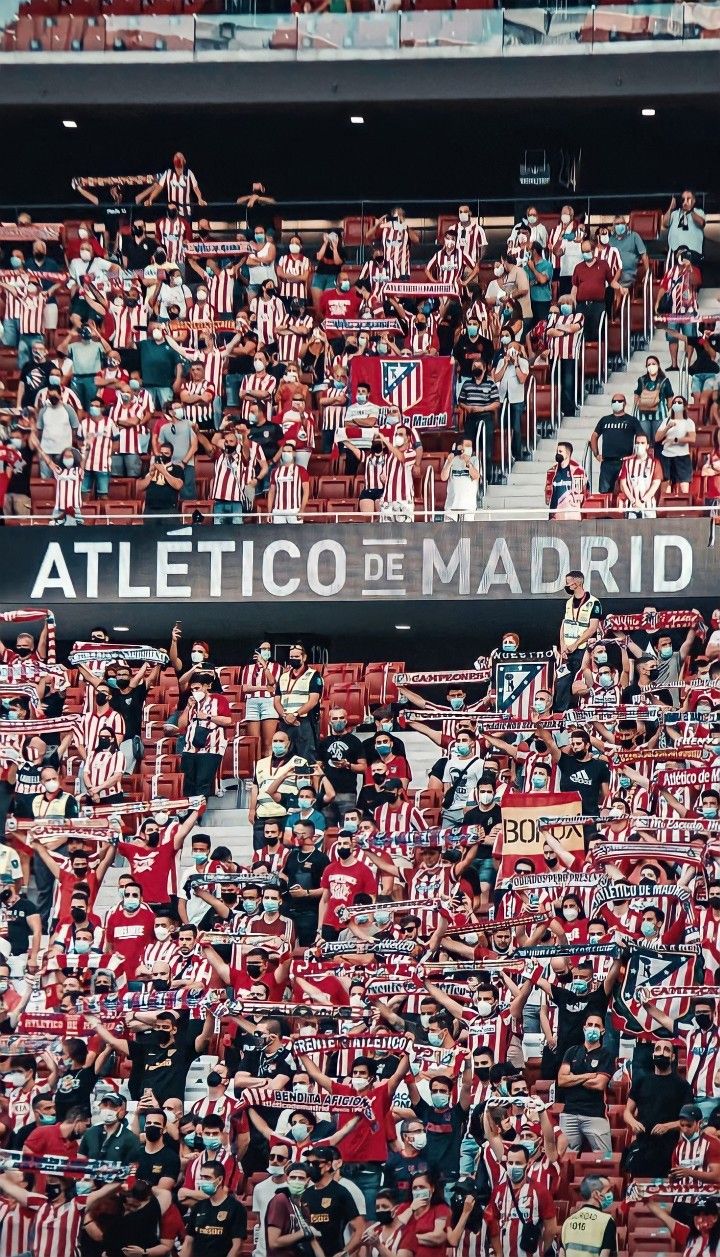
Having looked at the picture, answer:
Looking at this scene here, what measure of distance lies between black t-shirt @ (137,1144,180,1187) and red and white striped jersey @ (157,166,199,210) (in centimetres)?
1333

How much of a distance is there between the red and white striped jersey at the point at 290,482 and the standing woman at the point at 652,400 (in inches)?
128

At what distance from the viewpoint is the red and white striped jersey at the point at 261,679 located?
19.4 meters

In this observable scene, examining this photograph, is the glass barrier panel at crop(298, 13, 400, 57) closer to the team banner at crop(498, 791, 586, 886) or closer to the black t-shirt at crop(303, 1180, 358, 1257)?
the team banner at crop(498, 791, 586, 886)

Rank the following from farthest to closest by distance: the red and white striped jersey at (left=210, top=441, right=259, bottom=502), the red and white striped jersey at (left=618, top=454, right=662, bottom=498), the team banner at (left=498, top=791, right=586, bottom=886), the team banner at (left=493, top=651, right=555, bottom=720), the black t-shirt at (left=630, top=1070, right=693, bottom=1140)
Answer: the red and white striped jersey at (left=210, top=441, right=259, bottom=502) → the red and white striped jersey at (left=618, top=454, right=662, bottom=498) → the team banner at (left=493, top=651, right=555, bottom=720) → the team banner at (left=498, top=791, right=586, bottom=886) → the black t-shirt at (left=630, top=1070, right=693, bottom=1140)

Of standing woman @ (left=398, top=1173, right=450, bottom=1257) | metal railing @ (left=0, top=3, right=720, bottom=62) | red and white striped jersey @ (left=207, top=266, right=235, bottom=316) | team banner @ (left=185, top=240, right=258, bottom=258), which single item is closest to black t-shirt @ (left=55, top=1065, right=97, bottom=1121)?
standing woman @ (left=398, top=1173, right=450, bottom=1257)

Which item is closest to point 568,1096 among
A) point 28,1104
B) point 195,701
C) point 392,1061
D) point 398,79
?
point 392,1061

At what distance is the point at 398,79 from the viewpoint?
955 inches

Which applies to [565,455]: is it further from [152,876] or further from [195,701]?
[152,876]

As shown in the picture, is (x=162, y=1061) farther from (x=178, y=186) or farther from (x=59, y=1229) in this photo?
(x=178, y=186)

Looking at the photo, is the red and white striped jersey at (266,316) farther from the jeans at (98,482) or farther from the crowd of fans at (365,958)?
the crowd of fans at (365,958)

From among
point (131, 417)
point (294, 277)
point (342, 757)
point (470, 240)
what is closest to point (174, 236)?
point (294, 277)

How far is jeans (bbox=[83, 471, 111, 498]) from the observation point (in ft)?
71.6

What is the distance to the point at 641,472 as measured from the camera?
822 inches

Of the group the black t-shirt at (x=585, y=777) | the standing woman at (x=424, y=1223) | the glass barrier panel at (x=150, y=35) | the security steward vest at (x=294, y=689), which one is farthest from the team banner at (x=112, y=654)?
the glass barrier panel at (x=150, y=35)
